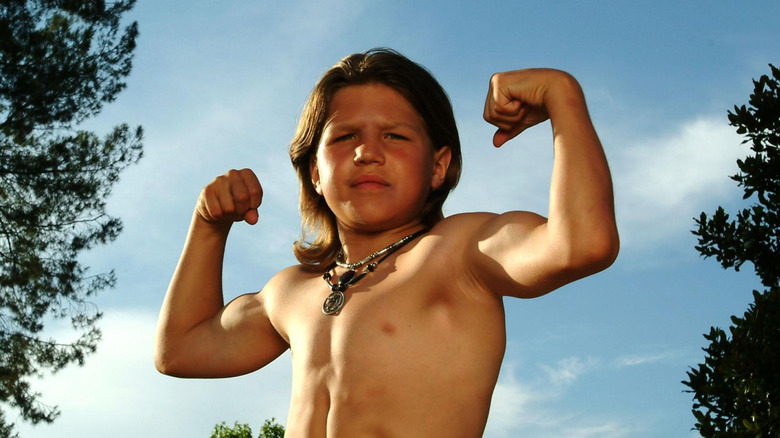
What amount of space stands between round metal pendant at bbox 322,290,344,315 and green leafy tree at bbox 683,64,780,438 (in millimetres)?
4551

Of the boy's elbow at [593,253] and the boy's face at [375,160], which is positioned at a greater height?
the boy's face at [375,160]

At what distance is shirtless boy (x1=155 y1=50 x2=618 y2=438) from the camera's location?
7.27 feet

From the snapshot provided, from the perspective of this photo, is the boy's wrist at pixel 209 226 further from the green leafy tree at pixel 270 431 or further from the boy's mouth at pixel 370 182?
the green leafy tree at pixel 270 431

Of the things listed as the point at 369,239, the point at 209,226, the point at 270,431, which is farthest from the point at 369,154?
the point at 270,431

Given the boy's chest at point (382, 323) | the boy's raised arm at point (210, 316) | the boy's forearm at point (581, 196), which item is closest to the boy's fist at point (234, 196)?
the boy's raised arm at point (210, 316)

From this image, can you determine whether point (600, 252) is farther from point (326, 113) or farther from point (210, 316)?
point (210, 316)

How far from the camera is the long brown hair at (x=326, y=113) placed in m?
2.79

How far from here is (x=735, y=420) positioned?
6.36 metres

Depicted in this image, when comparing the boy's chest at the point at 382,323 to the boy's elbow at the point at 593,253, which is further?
the boy's chest at the point at 382,323

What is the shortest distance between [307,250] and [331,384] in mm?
694

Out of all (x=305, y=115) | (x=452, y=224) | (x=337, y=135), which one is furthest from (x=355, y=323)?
(x=305, y=115)

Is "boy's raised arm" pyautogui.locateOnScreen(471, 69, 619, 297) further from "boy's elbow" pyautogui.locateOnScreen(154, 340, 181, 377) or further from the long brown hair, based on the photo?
"boy's elbow" pyautogui.locateOnScreen(154, 340, 181, 377)

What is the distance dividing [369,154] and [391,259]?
32cm

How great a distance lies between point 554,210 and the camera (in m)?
2.11
